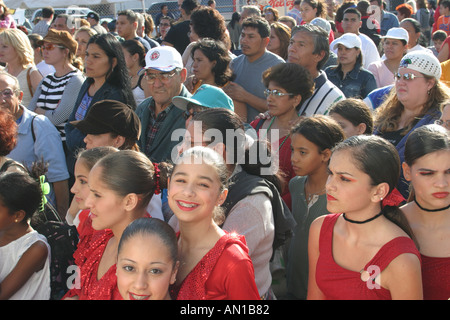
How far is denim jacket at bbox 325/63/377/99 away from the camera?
5.04 m

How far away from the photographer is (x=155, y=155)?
3.77 m

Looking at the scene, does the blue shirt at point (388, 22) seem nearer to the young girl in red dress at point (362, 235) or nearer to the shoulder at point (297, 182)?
the shoulder at point (297, 182)

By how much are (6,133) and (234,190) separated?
1.74 meters

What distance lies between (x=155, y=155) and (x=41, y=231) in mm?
1151

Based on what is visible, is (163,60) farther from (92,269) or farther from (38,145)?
(92,269)

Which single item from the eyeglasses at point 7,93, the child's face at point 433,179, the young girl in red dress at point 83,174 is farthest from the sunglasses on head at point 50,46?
the child's face at point 433,179

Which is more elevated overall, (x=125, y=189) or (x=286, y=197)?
(x=125, y=189)

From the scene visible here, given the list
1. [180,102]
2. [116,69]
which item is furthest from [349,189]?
[116,69]

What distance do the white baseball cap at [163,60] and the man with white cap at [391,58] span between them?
105 inches

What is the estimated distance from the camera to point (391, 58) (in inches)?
232

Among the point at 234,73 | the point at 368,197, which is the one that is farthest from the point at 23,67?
the point at 368,197

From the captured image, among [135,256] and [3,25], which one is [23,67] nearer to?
[3,25]

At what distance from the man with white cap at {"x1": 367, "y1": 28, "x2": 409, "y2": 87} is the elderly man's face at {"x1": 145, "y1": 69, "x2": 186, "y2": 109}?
2.70 m

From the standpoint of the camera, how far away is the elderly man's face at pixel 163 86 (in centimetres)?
404
